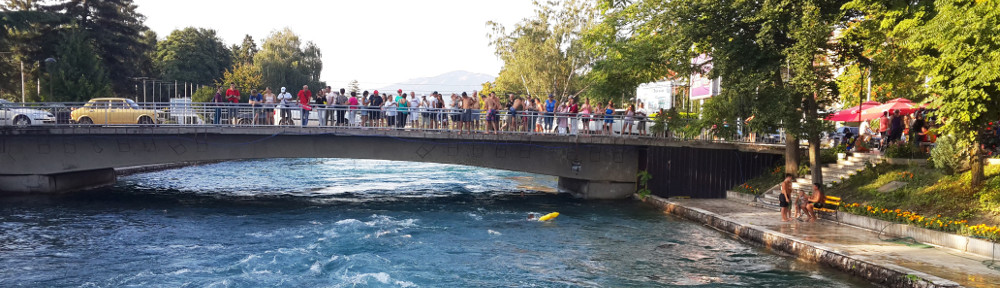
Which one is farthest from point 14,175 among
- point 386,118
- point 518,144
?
point 518,144

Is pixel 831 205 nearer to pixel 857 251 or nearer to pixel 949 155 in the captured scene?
pixel 949 155

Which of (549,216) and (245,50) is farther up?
(245,50)

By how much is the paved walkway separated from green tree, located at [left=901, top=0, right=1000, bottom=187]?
3.07 m

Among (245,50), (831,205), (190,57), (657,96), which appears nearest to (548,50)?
(657,96)

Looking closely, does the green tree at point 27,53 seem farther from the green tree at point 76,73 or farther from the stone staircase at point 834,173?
the stone staircase at point 834,173

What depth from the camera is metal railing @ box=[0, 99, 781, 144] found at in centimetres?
2589

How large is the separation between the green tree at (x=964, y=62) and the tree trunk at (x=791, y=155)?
7112 mm

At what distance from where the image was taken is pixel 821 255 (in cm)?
1570

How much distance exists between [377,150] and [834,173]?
681 inches

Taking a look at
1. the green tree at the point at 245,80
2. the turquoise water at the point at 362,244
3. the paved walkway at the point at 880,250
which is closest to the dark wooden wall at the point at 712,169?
the turquoise water at the point at 362,244

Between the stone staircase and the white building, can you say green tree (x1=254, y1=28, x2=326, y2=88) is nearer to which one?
the white building

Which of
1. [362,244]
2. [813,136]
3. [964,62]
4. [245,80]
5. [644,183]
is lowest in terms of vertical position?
[362,244]

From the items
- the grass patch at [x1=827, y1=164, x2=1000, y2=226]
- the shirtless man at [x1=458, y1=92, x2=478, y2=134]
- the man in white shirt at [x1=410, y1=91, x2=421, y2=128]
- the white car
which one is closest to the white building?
the shirtless man at [x1=458, y1=92, x2=478, y2=134]

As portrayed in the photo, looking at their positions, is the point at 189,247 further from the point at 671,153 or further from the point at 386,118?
the point at 671,153
